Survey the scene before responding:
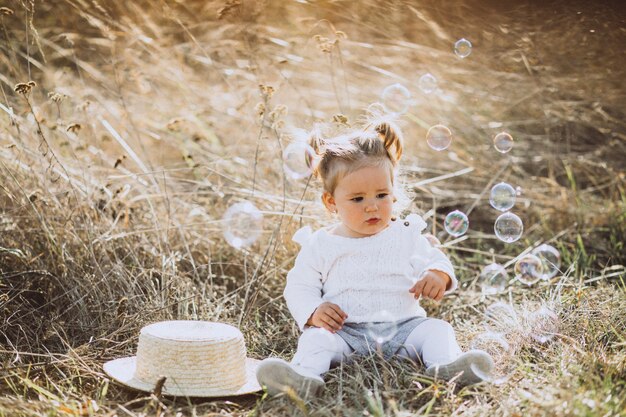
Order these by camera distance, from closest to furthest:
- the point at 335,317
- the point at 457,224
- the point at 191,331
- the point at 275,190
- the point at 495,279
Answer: the point at 191,331 < the point at 335,317 < the point at 495,279 < the point at 457,224 < the point at 275,190

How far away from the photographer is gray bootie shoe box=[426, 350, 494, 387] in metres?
2.41

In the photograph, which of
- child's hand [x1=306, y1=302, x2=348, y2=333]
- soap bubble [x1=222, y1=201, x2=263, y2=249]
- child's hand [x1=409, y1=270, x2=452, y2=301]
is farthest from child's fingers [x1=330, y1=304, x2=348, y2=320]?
soap bubble [x1=222, y1=201, x2=263, y2=249]

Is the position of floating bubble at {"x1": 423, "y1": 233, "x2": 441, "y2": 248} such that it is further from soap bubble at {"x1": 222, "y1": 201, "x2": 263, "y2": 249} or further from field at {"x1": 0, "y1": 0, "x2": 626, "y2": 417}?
soap bubble at {"x1": 222, "y1": 201, "x2": 263, "y2": 249}

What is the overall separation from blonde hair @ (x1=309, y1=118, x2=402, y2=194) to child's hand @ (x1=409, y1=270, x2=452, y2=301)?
1.28 ft

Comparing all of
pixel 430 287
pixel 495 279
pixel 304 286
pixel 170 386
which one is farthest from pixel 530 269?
pixel 170 386

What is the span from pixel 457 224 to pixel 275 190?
1017 millimetres

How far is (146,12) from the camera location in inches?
184

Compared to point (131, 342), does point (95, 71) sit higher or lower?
higher

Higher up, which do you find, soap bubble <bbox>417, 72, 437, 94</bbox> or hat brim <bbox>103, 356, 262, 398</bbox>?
soap bubble <bbox>417, 72, 437, 94</bbox>

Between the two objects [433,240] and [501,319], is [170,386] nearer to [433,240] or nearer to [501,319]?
[433,240]

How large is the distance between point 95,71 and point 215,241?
1.74 metres

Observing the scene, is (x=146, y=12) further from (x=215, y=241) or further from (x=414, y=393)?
(x=414, y=393)

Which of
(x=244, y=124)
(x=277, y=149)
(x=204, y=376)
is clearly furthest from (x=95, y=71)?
(x=204, y=376)

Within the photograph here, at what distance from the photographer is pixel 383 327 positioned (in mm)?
2805
